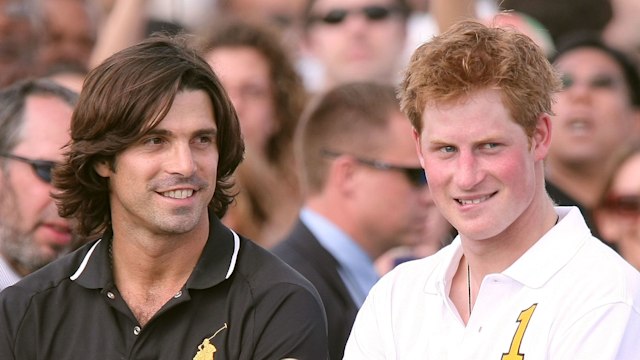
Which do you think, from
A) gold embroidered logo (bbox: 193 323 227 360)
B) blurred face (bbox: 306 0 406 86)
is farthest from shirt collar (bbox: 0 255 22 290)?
blurred face (bbox: 306 0 406 86)

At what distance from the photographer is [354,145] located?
21.7 feet

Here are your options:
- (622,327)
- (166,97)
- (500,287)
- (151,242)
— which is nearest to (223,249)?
(151,242)

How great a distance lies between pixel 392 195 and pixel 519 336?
2517 mm

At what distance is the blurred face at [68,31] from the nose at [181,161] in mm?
4183

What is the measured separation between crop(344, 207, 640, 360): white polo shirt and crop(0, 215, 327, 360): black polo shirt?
0.25 meters

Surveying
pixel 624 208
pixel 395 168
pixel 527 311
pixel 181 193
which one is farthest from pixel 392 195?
pixel 527 311

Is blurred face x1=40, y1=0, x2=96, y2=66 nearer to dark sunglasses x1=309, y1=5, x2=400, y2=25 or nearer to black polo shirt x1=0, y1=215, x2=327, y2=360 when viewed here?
dark sunglasses x1=309, y1=5, x2=400, y2=25

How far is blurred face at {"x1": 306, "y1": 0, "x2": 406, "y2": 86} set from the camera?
27.4 feet

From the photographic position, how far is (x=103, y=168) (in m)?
4.76

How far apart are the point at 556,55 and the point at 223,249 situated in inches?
147

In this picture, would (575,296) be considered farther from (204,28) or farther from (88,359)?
(204,28)

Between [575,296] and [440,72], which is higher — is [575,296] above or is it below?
below

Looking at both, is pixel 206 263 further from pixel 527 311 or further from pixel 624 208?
pixel 624 208

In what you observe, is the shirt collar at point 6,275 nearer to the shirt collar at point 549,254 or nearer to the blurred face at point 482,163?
the blurred face at point 482,163
